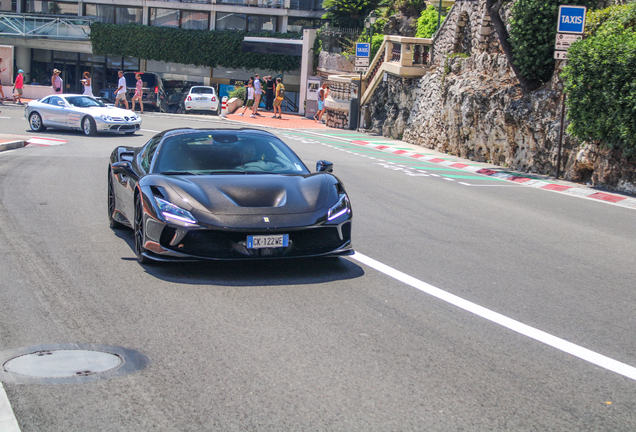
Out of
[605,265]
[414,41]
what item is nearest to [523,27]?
[414,41]

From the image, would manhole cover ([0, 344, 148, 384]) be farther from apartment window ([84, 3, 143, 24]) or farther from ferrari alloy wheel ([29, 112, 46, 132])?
apartment window ([84, 3, 143, 24])

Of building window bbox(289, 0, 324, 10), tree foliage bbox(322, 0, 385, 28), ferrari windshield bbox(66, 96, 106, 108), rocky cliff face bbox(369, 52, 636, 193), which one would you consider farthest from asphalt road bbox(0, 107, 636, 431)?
building window bbox(289, 0, 324, 10)

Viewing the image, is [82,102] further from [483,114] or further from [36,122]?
[483,114]

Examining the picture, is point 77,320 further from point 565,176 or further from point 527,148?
point 527,148

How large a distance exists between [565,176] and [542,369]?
12.7 meters

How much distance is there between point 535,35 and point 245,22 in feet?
137

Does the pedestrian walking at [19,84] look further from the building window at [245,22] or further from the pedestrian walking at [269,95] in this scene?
the building window at [245,22]

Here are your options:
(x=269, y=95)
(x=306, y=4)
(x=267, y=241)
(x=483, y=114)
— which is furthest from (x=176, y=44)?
(x=267, y=241)

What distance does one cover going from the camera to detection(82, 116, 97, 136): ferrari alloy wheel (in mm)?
22677

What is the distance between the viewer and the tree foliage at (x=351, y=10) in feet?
142

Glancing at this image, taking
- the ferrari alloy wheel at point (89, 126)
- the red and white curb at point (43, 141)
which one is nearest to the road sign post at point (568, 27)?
the red and white curb at point (43, 141)

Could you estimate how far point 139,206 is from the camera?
22.3ft

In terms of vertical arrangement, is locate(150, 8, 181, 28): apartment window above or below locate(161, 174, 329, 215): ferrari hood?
above

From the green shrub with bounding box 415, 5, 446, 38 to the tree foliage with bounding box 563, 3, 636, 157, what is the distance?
16831mm
